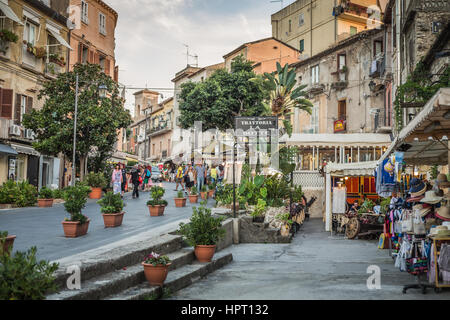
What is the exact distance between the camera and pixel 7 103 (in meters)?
24.2

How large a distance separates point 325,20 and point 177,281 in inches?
1470

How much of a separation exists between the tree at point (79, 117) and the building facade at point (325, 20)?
70.3ft

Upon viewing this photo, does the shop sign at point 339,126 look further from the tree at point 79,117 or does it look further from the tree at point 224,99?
the tree at point 79,117

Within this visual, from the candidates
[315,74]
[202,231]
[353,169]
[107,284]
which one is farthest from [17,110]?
[315,74]

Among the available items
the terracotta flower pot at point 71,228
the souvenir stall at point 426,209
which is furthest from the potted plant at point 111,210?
the souvenir stall at point 426,209

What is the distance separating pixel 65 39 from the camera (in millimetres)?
30844

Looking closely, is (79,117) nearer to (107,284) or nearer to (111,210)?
(111,210)

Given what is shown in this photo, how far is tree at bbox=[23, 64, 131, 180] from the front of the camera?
23.8m

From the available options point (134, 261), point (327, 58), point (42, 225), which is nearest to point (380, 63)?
point (327, 58)

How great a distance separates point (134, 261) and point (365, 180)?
1773cm

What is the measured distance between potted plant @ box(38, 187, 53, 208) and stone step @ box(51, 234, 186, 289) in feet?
38.0

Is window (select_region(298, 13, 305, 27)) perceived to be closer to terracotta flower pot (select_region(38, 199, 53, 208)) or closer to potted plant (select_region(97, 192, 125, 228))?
terracotta flower pot (select_region(38, 199, 53, 208))

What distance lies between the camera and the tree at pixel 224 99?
4138cm

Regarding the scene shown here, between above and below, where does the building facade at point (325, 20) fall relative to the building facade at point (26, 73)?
above
